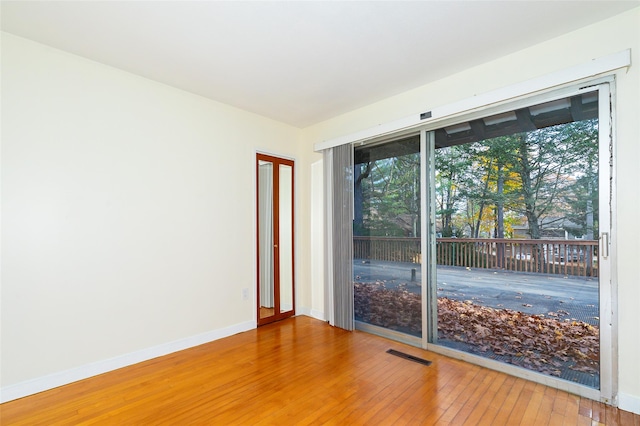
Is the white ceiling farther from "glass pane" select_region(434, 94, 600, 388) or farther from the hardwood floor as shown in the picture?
the hardwood floor

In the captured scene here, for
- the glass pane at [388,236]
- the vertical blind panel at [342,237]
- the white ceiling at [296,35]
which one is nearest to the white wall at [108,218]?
the white ceiling at [296,35]

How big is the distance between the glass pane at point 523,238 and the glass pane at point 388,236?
28cm

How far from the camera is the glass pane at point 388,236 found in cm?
333

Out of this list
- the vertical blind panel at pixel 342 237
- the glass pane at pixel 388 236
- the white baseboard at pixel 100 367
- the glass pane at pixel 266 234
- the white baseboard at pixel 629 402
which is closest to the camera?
the white baseboard at pixel 629 402

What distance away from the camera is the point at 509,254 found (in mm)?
2695

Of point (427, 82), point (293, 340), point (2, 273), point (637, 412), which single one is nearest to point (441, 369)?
point (637, 412)

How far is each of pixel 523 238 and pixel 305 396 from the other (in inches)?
88.5

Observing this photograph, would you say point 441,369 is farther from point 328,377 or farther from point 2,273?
point 2,273

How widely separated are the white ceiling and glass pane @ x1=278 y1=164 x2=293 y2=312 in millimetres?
1526

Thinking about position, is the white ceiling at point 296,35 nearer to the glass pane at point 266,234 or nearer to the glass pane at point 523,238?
the glass pane at point 523,238

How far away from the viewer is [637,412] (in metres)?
2.05

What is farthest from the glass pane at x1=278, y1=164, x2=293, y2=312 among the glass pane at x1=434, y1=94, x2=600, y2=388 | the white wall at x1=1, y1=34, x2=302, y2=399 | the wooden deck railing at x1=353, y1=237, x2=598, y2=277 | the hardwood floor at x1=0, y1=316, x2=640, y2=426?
the glass pane at x1=434, y1=94, x2=600, y2=388

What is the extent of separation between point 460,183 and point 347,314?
2058 mm

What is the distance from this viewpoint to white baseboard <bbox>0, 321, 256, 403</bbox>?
231 cm
